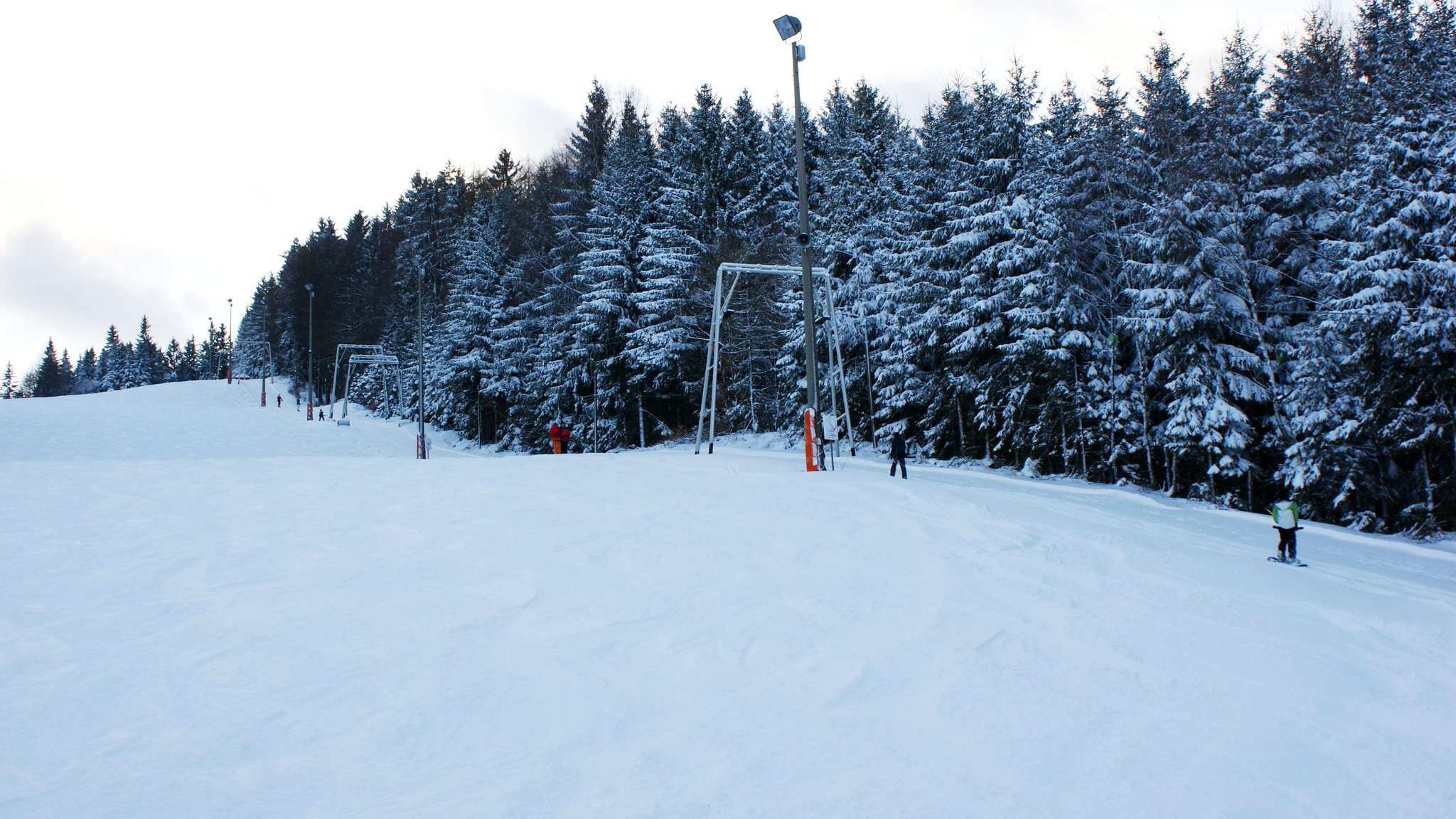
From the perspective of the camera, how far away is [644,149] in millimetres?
39094

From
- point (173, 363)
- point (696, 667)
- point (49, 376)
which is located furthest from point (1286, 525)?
point (173, 363)

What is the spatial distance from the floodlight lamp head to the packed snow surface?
34.0 feet

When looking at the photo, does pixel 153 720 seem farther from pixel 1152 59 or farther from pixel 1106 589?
pixel 1152 59

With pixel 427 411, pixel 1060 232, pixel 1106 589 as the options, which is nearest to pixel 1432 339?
pixel 1060 232

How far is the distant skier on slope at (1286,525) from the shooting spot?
8.73 meters

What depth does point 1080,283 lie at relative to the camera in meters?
23.2

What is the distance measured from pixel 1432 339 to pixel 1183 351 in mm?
5040

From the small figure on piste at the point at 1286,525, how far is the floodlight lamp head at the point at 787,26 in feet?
38.8

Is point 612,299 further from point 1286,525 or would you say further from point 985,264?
point 1286,525

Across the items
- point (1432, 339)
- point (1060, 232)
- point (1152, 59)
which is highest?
point (1152, 59)

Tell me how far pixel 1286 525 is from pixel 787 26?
12186mm

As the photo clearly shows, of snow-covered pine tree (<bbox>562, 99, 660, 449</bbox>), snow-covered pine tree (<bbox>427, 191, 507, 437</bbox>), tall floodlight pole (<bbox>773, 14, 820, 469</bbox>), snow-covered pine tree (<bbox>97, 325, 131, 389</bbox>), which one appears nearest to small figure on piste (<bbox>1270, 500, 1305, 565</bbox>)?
tall floodlight pole (<bbox>773, 14, 820, 469</bbox>)

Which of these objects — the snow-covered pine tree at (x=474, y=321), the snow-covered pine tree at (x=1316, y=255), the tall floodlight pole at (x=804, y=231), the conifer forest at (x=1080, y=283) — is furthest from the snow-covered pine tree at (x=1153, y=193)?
the snow-covered pine tree at (x=474, y=321)

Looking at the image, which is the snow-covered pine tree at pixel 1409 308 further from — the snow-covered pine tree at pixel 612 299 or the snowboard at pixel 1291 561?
the snow-covered pine tree at pixel 612 299
